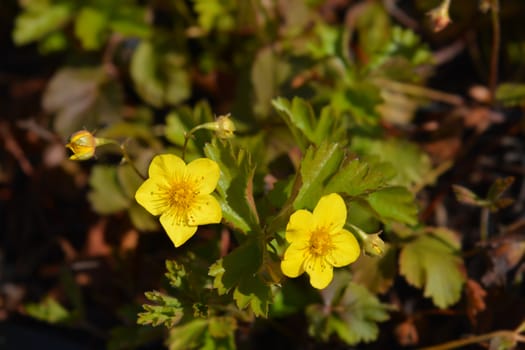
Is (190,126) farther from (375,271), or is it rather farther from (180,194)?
(375,271)

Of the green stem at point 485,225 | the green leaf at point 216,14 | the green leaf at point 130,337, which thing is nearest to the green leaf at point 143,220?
the green leaf at point 130,337

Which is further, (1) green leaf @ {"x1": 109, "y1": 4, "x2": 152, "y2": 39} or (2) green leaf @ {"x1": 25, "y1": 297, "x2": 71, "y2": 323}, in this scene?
(1) green leaf @ {"x1": 109, "y1": 4, "x2": 152, "y2": 39}

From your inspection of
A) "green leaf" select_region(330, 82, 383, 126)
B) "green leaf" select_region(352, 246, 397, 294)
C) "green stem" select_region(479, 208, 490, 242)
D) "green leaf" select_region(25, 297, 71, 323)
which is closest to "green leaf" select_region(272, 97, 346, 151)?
"green leaf" select_region(330, 82, 383, 126)

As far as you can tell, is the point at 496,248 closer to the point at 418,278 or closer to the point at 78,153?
the point at 418,278

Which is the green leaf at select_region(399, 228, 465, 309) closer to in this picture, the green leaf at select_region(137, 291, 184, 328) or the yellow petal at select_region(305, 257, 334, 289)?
the yellow petal at select_region(305, 257, 334, 289)

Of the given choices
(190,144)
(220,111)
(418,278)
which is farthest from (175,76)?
(418,278)

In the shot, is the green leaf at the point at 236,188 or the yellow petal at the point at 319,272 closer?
the yellow petal at the point at 319,272

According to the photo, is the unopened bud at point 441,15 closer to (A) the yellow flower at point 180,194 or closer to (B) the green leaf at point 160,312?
(A) the yellow flower at point 180,194

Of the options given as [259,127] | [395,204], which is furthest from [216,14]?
[395,204]
